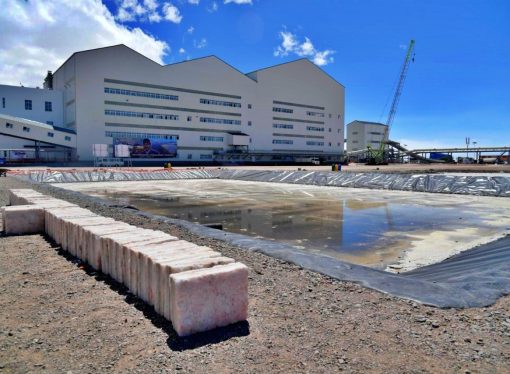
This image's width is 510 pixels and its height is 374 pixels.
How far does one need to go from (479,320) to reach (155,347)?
3.14 m

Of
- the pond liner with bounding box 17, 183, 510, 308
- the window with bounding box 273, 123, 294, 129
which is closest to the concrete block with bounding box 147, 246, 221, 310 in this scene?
the pond liner with bounding box 17, 183, 510, 308

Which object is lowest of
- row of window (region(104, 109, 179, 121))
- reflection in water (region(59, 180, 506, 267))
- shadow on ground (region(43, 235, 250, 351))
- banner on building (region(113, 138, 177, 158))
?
reflection in water (region(59, 180, 506, 267))

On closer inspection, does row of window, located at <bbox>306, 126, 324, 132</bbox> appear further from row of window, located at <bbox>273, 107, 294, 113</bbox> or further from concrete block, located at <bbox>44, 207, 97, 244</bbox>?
concrete block, located at <bbox>44, 207, 97, 244</bbox>

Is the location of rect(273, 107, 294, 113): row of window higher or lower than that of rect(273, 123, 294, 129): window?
higher

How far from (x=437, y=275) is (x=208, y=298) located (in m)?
3.78

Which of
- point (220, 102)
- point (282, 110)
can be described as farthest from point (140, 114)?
point (282, 110)

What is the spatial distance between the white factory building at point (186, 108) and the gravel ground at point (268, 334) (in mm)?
58368

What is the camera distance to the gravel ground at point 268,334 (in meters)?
2.92

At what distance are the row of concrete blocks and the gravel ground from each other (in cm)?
15

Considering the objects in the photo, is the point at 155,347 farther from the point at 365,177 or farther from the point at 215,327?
the point at 365,177

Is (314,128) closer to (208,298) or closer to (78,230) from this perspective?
(78,230)

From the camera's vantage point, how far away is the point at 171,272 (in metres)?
3.57

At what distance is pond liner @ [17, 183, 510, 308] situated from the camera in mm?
4152

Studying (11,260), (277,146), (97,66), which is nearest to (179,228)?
(11,260)
